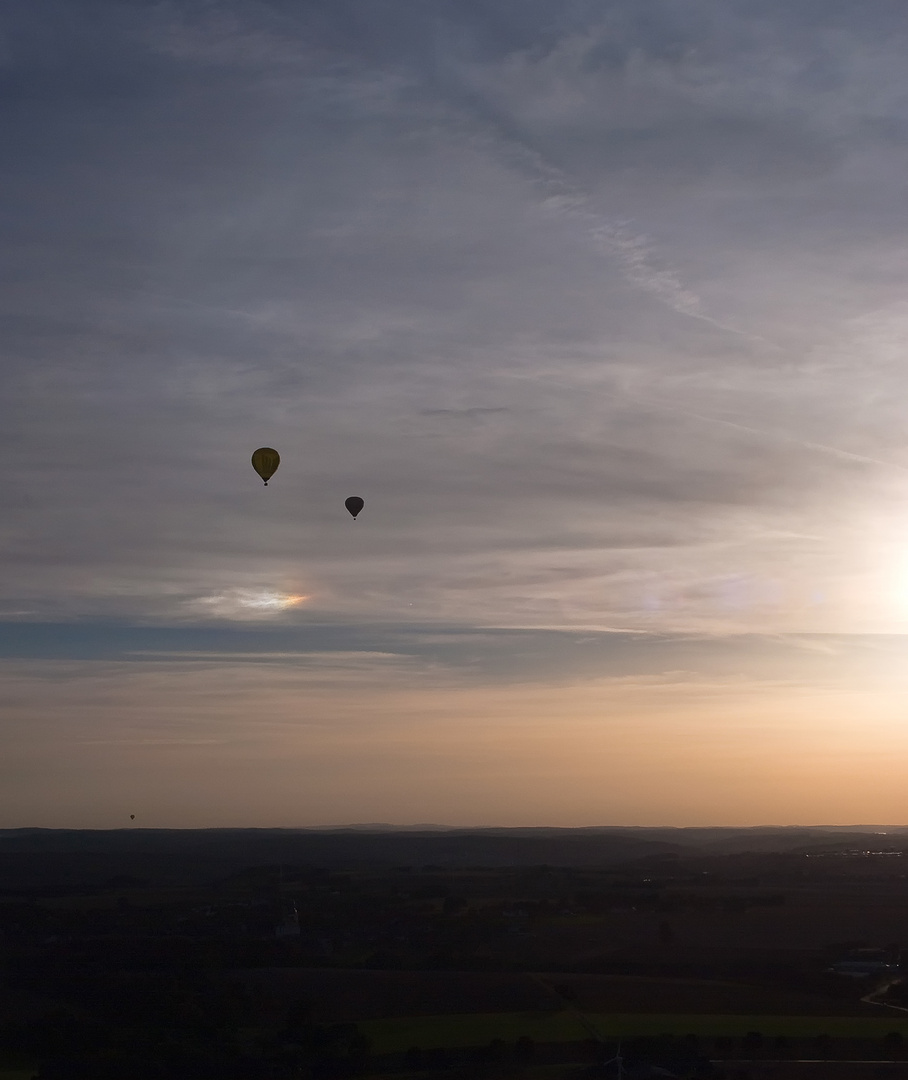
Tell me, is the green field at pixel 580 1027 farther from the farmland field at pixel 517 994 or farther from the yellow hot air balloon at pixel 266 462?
the yellow hot air balloon at pixel 266 462

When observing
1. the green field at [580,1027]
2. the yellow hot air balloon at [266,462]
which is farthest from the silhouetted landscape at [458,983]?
the yellow hot air balloon at [266,462]

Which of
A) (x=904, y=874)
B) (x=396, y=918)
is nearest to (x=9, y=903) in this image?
(x=396, y=918)

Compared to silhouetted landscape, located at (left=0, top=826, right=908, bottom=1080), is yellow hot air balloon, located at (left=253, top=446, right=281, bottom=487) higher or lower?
higher

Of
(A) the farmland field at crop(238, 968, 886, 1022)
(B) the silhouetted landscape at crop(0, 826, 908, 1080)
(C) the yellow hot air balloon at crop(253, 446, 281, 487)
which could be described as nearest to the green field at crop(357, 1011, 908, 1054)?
(B) the silhouetted landscape at crop(0, 826, 908, 1080)

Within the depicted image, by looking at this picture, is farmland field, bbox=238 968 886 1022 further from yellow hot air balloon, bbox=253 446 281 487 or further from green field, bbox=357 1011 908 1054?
yellow hot air balloon, bbox=253 446 281 487

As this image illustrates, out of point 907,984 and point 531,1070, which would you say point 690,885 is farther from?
point 531,1070

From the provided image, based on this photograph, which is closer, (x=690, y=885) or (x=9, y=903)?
(x=9, y=903)
